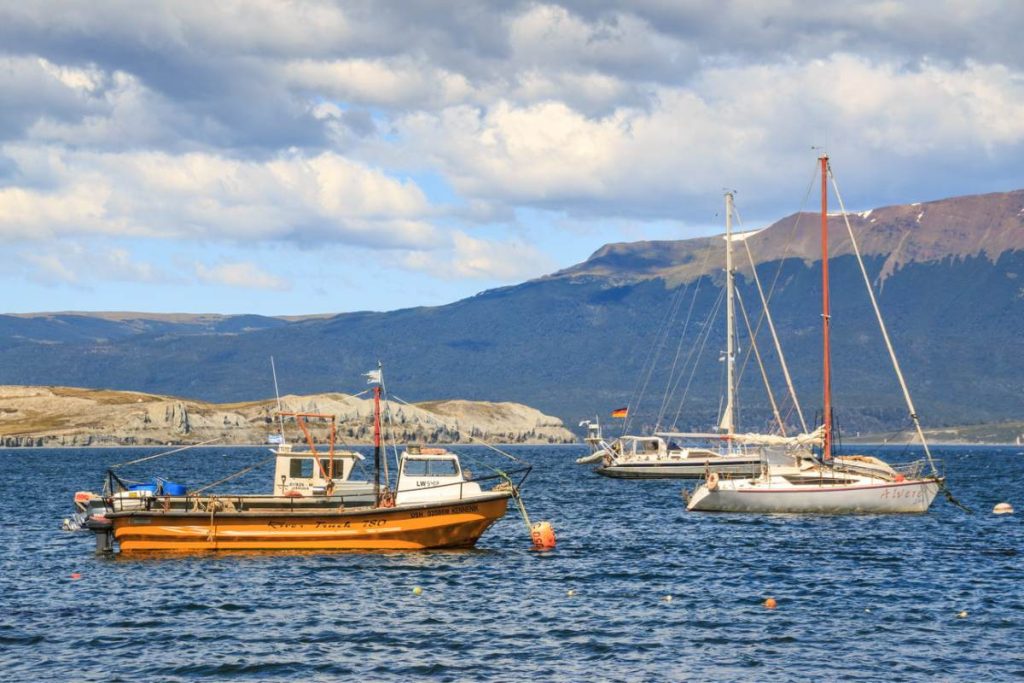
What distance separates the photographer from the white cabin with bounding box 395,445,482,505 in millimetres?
57281

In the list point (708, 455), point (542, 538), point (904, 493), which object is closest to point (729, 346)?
point (708, 455)

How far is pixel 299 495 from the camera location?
57688 mm

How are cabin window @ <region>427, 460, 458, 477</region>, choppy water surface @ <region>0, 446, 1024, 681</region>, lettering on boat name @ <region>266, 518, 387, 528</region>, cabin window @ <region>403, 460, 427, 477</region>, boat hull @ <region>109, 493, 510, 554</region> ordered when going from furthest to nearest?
cabin window @ <region>427, 460, 458, 477</region> → cabin window @ <region>403, 460, 427, 477</region> → lettering on boat name @ <region>266, 518, 387, 528</region> → boat hull @ <region>109, 493, 510, 554</region> → choppy water surface @ <region>0, 446, 1024, 681</region>

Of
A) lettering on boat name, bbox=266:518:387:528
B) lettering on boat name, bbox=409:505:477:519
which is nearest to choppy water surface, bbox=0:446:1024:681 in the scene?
lettering on boat name, bbox=266:518:387:528

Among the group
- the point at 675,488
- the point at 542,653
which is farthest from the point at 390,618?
the point at 675,488

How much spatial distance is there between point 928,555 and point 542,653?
92.4ft

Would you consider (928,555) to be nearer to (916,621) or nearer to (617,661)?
(916,621)

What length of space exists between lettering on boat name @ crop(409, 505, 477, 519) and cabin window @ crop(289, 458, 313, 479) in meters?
7.66

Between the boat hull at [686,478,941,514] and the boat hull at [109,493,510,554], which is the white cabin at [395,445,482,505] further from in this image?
the boat hull at [686,478,941,514]

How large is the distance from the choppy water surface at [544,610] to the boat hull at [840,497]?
20.4 ft

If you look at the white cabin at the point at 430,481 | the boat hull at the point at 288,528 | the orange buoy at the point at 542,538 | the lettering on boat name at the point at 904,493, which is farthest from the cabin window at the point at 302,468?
the lettering on boat name at the point at 904,493

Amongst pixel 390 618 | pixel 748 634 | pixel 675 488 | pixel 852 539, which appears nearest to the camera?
pixel 748 634

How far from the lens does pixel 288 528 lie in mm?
56500

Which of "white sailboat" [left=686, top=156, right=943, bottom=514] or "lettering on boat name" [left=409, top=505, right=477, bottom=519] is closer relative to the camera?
"lettering on boat name" [left=409, top=505, right=477, bottom=519]
